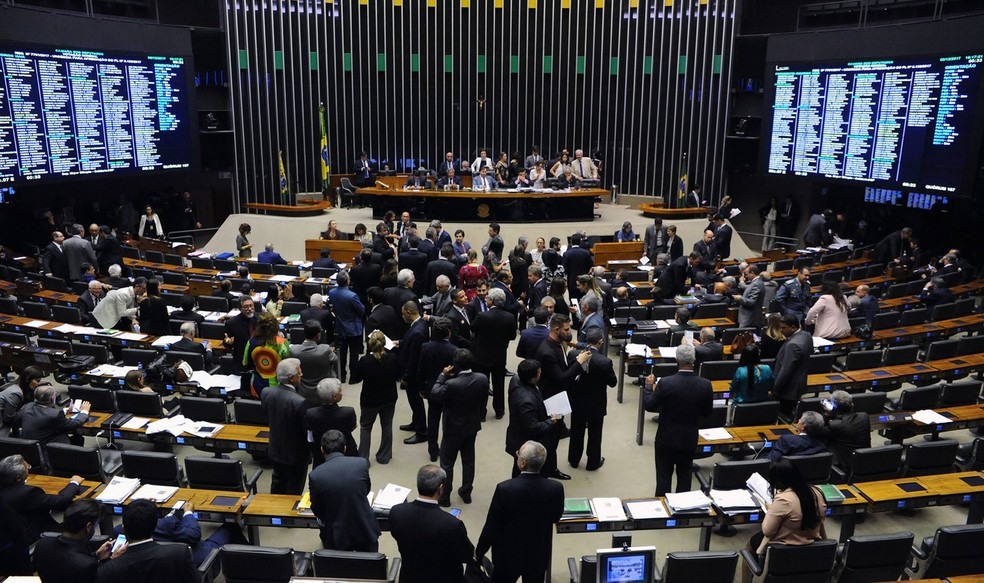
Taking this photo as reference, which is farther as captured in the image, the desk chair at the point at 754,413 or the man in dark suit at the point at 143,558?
the desk chair at the point at 754,413

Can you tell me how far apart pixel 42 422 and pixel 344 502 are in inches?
122

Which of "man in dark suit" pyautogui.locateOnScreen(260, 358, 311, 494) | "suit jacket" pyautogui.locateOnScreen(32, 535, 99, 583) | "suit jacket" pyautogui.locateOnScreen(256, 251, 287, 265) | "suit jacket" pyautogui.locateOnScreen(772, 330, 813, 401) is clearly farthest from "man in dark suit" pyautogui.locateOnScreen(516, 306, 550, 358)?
"suit jacket" pyautogui.locateOnScreen(256, 251, 287, 265)

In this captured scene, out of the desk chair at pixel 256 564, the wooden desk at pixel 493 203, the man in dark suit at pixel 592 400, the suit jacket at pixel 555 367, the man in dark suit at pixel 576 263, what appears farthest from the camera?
the wooden desk at pixel 493 203

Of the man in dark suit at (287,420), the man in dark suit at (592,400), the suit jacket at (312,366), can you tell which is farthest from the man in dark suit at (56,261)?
the man in dark suit at (592,400)

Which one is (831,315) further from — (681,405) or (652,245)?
(652,245)

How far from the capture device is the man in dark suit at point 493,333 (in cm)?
705

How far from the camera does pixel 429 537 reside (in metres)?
3.84

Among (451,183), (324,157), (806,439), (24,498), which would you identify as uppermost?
(324,157)

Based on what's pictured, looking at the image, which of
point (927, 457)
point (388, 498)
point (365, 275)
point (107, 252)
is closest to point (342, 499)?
point (388, 498)

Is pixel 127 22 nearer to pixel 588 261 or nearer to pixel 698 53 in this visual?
pixel 588 261

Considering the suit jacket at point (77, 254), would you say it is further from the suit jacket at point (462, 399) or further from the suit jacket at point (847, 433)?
the suit jacket at point (847, 433)

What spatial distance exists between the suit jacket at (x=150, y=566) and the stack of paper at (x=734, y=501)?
3365mm

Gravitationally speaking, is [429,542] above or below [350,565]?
above

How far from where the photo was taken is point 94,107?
14984 mm
